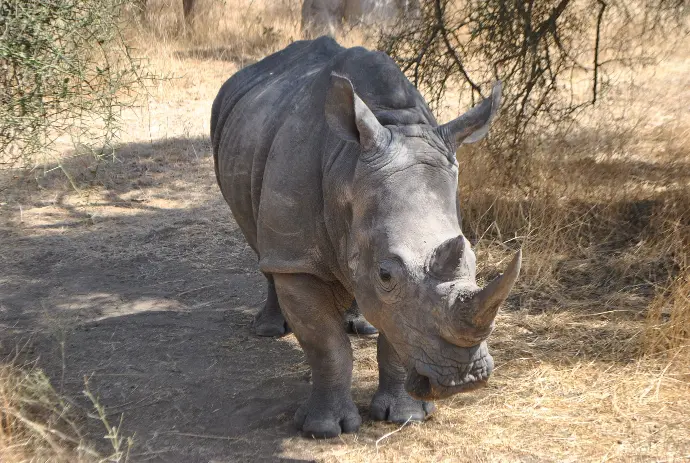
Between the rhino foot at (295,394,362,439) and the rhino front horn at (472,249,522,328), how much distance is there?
1462 millimetres

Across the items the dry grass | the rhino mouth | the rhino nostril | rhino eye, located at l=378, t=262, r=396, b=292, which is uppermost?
rhino eye, located at l=378, t=262, r=396, b=292

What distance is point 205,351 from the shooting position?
5840 mm

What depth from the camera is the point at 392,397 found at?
4805mm

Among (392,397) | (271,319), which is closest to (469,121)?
(392,397)

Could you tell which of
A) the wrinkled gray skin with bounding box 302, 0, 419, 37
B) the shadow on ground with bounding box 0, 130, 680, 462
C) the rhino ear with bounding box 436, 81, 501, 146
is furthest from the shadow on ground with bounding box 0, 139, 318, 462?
the wrinkled gray skin with bounding box 302, 0, 419, 37

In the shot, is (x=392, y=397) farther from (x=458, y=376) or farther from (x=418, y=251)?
(x=418, y=251)

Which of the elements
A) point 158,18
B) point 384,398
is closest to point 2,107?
point 384,398

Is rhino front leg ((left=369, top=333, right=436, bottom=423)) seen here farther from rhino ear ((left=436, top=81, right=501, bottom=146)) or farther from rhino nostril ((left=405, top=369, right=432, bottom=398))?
rhino ear ((left=436, top=81, right=501, bottom=146))

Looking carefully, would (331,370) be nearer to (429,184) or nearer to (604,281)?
(429,184)

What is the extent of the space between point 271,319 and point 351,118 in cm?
245

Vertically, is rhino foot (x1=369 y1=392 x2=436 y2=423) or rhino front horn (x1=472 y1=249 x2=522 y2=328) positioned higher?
rhino front horn (x1=472 y1=249 x2=522 y2=328)

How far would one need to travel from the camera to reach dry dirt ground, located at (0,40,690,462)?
178 inches

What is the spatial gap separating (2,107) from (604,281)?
14.2 feet

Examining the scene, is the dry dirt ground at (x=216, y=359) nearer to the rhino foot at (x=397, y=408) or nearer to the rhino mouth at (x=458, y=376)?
the rhino foot at (x=397, y=408)
